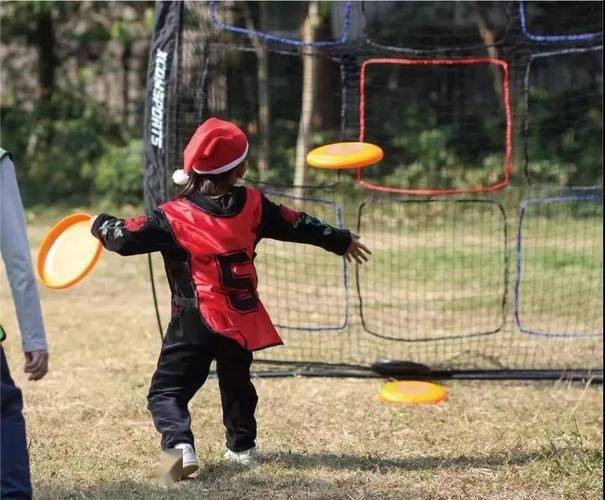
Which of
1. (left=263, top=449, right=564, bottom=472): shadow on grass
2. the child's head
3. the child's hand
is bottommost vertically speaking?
(left=263, top=449, right=564, bottom=472): shadow on grass

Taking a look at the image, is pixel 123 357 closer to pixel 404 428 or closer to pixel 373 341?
pixel 373 341

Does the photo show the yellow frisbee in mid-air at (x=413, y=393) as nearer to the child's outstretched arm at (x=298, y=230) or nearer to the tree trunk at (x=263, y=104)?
the child's outstretched arm at (x=298, y=230)

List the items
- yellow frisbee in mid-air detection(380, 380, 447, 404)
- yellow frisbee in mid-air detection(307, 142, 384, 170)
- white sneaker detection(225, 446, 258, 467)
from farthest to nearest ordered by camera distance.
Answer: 1. yellow frisbee in mid-air detection(380, 380, 447, 404)
2. yellow frisbee in mid-air detection(307, 142, 384, 170)
3. white sneaker detection(225, 446, 258, 467)

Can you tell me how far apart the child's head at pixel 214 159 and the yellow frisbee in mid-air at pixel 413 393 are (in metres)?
1.89

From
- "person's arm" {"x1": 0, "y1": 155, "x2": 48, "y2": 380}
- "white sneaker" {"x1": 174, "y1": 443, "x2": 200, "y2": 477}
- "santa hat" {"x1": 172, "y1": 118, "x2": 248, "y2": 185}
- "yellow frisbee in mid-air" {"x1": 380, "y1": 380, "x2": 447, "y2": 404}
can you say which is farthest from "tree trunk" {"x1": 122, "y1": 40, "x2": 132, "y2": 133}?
"person's arm" {"x1": 0, "y1": 155, "x2": 48, "y2": 380}

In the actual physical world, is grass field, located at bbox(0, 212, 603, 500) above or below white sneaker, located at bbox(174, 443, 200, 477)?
below

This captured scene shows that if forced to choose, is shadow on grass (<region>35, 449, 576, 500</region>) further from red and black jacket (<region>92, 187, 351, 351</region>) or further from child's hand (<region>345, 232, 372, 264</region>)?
child's hand (<region>345, 232, 372, 264</region>)

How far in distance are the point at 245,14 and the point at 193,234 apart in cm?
537

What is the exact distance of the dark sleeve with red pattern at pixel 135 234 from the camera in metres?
3.94

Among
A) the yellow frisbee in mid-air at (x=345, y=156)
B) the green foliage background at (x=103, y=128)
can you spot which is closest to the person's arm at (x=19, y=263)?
the yellow frisbee in mid-air at (x=345, y=156)

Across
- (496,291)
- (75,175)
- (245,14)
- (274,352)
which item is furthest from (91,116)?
(274,352)

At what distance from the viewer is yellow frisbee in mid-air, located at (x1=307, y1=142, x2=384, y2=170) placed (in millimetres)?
4789

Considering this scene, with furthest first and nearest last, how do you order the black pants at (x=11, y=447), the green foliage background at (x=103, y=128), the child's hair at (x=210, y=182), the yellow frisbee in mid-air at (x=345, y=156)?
the green foliage background at (x=103, y=128) → the yellow frisbee in mid-air at (x=345, y=156) → the child's hair at (x=210, y=182) → the black pants at (x=11, y=447)

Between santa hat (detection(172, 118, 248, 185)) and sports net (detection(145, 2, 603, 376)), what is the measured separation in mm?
1571
